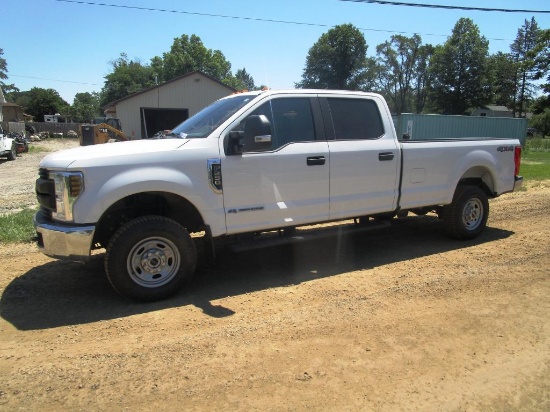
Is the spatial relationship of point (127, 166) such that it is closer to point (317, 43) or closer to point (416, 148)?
point (416, 148)

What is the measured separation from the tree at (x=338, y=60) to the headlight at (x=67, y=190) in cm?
6892

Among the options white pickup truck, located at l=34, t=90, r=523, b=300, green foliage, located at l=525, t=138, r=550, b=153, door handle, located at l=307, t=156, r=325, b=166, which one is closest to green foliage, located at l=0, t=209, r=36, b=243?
white pickup truck, located at l=34, t=90, r=523, b=300

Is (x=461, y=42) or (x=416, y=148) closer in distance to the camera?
(x=416, y=148)

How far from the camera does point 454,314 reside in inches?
159

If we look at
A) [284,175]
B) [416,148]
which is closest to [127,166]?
[284,175]

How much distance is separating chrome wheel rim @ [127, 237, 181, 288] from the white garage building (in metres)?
24.1

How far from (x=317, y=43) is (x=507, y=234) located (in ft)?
236

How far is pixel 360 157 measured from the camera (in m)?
5.33

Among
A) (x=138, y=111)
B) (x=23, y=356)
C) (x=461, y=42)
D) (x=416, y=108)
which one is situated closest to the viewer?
(x=23, y=356)

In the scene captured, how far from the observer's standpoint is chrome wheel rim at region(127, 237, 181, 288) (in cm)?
424

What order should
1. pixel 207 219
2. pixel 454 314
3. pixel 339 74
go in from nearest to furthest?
pixel 454 314 < pixel 207 219 < pixel 339 74

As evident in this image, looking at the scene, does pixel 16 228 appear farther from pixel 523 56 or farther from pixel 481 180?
pixel 523 56

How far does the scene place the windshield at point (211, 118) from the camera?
4727 mm

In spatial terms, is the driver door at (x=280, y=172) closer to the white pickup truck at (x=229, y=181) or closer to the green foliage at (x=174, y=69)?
the white pickup truck at (x=229, y=181)
